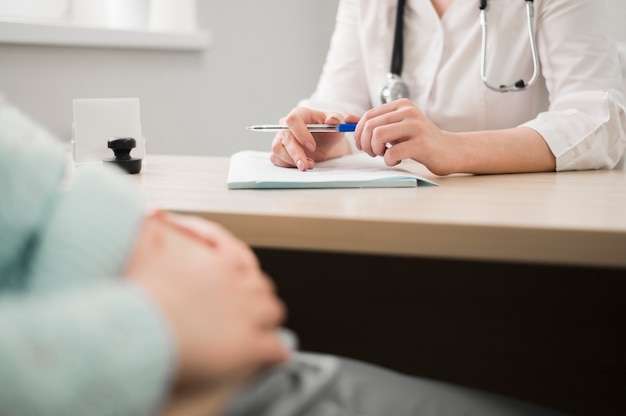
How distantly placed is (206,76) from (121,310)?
Answer: 6.64 ft

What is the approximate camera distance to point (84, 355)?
1.26 feet

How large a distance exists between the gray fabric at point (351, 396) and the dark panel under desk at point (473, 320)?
534 mm

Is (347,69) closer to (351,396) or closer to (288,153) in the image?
(288,153)

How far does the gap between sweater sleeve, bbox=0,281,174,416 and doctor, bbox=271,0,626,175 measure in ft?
2.11

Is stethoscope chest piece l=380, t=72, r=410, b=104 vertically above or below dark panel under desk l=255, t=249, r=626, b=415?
above

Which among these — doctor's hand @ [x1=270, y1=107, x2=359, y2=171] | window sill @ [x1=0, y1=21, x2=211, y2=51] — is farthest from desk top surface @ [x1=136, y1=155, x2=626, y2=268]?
window sill @ [x1=0, y1=21, x2=211, y2=51]

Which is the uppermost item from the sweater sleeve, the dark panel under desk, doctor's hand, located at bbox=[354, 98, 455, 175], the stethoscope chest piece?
the stethoscope chest piece

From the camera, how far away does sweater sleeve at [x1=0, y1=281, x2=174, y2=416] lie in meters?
0.37

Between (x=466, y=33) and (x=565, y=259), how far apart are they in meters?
0.95

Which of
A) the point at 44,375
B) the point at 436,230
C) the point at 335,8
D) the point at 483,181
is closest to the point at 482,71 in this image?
the point at 483,181

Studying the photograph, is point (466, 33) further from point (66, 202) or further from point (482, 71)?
point (66, 202)

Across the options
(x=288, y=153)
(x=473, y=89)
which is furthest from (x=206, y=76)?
(x=288, y=153)

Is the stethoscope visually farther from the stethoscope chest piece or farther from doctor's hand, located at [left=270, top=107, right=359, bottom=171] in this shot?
doctor's hand, located at [left=270, top=107, right=359, bottom=171]

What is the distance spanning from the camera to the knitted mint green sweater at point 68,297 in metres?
0.38
